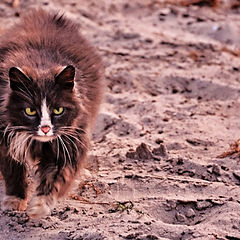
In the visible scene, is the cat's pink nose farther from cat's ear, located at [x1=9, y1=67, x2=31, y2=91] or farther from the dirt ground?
the dirt ground

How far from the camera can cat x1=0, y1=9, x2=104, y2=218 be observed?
387cm

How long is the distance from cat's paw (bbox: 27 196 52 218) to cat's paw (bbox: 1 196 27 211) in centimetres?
29

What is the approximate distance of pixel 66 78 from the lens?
3906 millimetres

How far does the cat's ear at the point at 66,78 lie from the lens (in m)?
3.85

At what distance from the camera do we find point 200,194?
4359mm

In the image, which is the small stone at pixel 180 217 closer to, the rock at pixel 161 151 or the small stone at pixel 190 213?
→ the small stone at pixel 190 213

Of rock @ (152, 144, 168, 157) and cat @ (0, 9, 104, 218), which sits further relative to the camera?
rock @ (152, 144, 168, 157)

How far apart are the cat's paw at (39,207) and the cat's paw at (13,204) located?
29 cm

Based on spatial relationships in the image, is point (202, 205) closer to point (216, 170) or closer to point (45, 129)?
point (216, 170)

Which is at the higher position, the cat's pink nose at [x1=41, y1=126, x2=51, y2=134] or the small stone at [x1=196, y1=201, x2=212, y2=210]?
the cat's pink nose at [x1=41, y1=126, x2=51, y2=134]

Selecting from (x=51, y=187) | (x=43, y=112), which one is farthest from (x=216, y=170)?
(x=43, y=112)

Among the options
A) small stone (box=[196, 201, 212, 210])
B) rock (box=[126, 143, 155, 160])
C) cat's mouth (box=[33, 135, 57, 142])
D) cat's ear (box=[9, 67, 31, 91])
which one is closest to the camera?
cat's ear (box=[9, 67, 31, 91])

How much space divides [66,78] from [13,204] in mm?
1066

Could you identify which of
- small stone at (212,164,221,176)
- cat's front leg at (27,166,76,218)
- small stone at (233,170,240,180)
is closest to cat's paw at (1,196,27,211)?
cat's front leg at (27,166,76,218)
